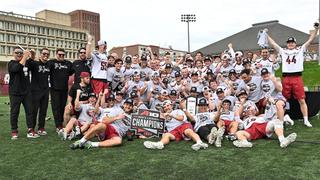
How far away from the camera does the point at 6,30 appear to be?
7619cm

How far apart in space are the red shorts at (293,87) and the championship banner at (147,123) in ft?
9.96

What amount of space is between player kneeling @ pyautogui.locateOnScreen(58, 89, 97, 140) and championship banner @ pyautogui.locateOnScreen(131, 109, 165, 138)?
2.86ft

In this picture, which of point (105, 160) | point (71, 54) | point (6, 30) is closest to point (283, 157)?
point (105, 160)

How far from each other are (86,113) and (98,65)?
1375 mm

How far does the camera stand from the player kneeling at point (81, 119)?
23.7 ft

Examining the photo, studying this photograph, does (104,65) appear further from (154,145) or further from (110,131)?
(154,145)

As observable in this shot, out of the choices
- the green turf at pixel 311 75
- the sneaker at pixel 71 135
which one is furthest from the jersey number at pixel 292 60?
the green turf at pixel 311 75

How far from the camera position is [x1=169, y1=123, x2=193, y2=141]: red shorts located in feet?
22.2

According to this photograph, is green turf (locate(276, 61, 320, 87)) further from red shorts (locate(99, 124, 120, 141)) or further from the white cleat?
red shorts (locate(99, 124, 120, 141))

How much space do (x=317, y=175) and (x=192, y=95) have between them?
4.04 metres

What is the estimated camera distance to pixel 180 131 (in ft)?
22.3

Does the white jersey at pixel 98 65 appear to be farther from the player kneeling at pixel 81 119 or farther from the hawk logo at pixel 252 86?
the hawk logo at pixel 252 86

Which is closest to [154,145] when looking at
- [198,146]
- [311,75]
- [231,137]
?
[198,146]

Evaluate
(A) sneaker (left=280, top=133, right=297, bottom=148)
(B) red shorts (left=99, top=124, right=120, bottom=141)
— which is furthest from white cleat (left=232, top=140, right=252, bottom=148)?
(B) red shorts (left=99, top=124, right=120, bottom=141)
